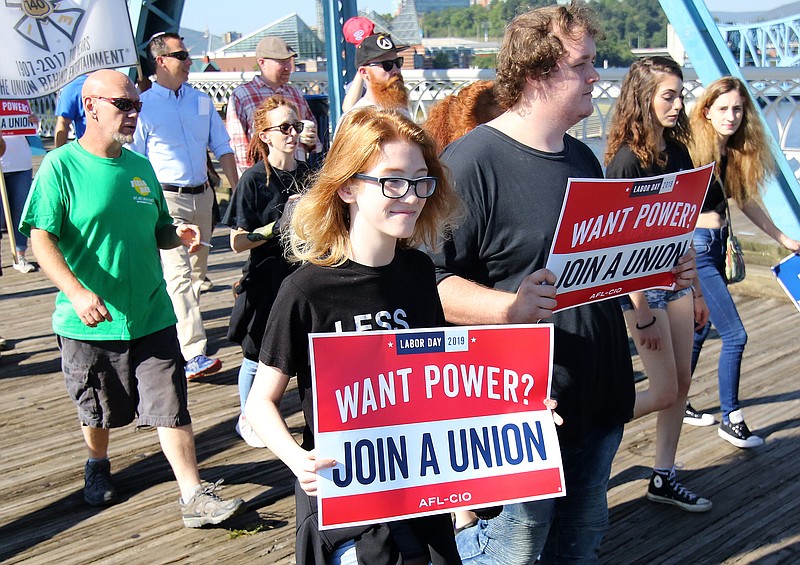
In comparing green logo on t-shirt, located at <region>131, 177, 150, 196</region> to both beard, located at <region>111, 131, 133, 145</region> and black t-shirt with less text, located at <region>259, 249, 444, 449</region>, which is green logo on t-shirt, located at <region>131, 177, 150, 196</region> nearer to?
beard, located at <region>111, 131, 133, 145</region>

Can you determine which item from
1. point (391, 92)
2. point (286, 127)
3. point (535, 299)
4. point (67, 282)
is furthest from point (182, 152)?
point (535, 299)

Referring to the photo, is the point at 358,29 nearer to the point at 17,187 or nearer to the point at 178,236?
the point at 17,187

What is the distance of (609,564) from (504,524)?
4.18ft

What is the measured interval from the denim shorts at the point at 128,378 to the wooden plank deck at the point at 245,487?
515 millimetres

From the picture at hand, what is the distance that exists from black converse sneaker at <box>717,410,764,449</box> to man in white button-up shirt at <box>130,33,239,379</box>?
3285 mm

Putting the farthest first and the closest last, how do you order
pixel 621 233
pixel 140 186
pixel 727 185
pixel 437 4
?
pixel 437 4 < pixel 727 185 < pixel 140 186 < pixel 621 233

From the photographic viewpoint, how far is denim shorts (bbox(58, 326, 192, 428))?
4012 mm

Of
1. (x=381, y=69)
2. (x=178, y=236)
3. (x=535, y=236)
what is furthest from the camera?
(x=381, y=69)

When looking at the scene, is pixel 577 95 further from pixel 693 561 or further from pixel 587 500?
pixel 693 561

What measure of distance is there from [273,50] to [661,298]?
4291 millimetres

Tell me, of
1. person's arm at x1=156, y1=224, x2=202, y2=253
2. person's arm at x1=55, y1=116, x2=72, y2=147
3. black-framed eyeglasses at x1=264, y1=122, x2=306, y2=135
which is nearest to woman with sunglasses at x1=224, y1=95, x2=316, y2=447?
black-framed eyeglasses at x1=264, y1=122, x2=306, y2=135

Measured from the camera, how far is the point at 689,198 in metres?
2.86

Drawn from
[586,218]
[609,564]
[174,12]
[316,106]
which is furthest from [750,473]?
[174,12]

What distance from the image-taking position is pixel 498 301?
2.42m
